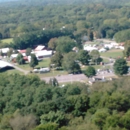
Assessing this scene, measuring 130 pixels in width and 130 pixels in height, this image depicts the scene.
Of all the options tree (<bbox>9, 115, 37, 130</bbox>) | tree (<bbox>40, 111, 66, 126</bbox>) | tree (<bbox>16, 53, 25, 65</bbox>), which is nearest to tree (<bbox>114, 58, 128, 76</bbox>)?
tree (<bbox>16, 53, 25, 65</bbox>)

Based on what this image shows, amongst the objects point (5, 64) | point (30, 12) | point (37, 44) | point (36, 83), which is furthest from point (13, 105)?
point (30, 12)

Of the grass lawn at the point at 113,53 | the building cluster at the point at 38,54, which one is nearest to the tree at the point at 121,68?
the grass lawn at the point at 113,53

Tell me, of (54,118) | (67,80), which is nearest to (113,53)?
(67,80)

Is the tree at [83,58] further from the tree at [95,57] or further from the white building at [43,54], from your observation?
the white building at [43,54]

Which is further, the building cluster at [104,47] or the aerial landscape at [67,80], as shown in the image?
the building cluster at [104,47]

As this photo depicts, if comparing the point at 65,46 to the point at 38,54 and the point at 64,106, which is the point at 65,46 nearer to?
the point at 38,54

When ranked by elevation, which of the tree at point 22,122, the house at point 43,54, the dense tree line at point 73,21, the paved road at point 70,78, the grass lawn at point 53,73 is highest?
the dense tree line at point 73,21

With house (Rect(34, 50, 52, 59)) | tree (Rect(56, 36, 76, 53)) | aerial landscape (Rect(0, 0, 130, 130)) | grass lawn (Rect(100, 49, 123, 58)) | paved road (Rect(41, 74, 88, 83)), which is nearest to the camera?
aerial landscape (Rect(0, 0, 130, 130))

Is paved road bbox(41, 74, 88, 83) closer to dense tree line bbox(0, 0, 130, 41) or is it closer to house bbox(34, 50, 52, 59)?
house bbox(34, 50, 52, 59)
